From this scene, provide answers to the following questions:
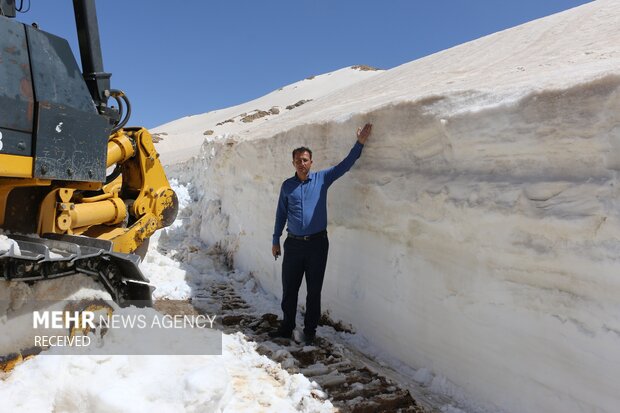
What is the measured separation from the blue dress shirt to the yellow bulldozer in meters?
1.29

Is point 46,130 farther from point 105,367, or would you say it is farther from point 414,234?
point 414,234

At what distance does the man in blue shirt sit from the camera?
4.04 meters

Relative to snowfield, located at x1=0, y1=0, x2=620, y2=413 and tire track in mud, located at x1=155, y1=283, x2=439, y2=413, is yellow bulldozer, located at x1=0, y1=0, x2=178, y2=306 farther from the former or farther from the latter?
tire track in mud, located at x1=155, y1=283, x2=439, y2=413

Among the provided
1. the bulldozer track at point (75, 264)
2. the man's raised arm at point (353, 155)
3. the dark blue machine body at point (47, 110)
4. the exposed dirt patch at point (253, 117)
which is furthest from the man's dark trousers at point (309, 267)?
the exposed dirt patch at point (253, 117)

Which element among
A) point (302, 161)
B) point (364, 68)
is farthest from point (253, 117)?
point (302, 161)

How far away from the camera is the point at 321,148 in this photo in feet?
15.9

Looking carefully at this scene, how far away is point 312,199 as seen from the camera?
4.05 metres

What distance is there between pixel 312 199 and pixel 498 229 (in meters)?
1.59

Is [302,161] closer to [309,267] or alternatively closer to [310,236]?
[310,236]

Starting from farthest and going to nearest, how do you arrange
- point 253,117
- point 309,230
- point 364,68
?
point 364,68
point 253,117
point 309,230

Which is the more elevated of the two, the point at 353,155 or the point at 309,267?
the point at 353,155

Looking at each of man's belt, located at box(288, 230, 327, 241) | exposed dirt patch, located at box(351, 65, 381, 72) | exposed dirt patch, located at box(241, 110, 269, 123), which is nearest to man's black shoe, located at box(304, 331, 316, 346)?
man's belt, located at box(288, 230, 327, 241)

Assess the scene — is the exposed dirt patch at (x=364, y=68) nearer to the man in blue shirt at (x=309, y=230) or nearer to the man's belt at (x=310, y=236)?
the man in blue shirt at (x=309, y=230)

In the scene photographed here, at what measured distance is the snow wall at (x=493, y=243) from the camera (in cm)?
244
